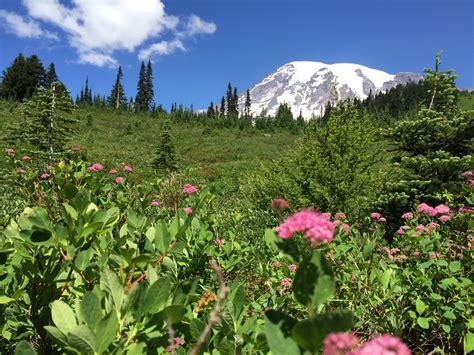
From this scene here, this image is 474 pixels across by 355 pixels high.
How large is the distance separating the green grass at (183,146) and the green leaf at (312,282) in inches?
1003

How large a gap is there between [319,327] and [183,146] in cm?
5440

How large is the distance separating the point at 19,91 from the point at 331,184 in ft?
252

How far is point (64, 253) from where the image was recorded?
129 cm

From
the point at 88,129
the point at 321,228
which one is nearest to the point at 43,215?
the point at 321,228

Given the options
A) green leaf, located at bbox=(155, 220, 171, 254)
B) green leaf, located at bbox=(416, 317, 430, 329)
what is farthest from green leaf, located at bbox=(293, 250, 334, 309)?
green leaf, located at bbox=(416, 317, 430, 329)

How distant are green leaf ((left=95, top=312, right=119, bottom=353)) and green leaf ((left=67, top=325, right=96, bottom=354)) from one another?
0.04 feet

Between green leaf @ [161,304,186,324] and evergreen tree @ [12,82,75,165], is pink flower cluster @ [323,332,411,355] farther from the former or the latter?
evergreen tree @ [12,82,75,165]

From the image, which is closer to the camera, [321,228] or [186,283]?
[321,228]

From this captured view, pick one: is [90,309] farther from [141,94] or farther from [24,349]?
[141,94]

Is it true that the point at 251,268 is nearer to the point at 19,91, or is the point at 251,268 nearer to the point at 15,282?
the point at 15,282

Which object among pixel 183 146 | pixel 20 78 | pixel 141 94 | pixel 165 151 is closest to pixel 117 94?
pixel 141 94

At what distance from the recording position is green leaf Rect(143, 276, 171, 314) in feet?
2.79

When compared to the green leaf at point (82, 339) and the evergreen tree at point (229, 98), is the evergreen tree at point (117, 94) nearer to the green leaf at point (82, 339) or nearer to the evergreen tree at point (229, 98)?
the evergreen tree at point (229, 98)

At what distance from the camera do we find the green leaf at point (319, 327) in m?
0.53
